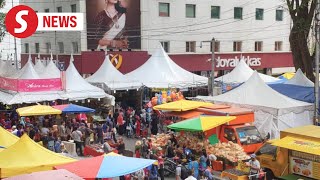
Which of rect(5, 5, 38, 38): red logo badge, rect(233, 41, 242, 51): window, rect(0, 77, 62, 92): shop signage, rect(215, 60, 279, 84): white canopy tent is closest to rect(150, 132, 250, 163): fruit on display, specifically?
rect(5, 5, 38, 38): red logo badge

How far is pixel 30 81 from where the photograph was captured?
24.1m

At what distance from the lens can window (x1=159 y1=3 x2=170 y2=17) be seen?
37031 millimetres

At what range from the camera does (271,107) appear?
19.2 meters

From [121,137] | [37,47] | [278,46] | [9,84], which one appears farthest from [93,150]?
[278,46]

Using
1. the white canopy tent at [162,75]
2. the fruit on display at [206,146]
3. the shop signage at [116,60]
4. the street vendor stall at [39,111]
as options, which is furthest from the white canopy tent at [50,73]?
the fruit on display at [206,146]

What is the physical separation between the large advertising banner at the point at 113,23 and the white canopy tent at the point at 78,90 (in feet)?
26.6

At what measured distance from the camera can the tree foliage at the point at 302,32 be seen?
24.0 meters

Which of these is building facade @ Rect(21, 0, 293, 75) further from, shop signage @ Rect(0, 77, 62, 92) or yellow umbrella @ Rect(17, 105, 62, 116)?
yellow umbrella @ Rect(17, 105, 62, 116)

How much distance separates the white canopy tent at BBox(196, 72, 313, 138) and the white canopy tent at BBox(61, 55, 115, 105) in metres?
7.93

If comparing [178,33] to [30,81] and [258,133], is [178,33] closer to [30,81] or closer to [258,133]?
[30,81]

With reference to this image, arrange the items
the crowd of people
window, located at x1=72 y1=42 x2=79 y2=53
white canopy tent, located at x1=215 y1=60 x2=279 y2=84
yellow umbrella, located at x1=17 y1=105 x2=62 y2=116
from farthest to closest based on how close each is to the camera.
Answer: window, located at x1=72 y1=42 x2=79 y2=53 → white canopy tent, located at x1=215 y1=60 x2=279 y2=84 → yellow umbrella, located at x1=17 y1=105 x2=62 y2=116 → the crowd of people

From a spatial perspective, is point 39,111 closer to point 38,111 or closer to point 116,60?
point 38,111

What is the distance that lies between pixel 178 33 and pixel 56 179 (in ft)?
102

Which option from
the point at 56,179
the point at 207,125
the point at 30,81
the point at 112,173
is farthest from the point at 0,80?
the point at 56,179
